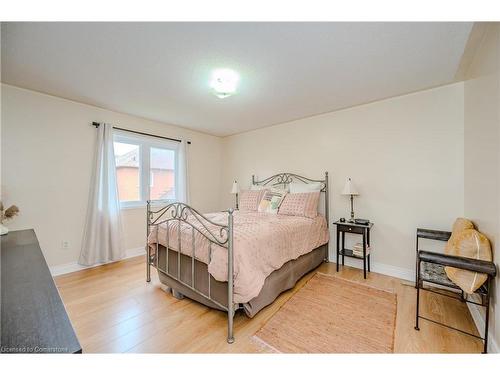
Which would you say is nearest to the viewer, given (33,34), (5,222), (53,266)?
(33,34)

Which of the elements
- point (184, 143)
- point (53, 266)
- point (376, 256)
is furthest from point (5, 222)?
point (376, 256)

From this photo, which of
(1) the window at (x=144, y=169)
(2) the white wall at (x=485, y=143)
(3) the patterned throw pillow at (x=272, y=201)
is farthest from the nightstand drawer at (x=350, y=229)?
(1) the window at (x=144, y=169)

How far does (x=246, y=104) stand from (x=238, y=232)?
6.25 feet

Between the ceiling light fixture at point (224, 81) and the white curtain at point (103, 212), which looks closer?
the ceiling light fixture at point (224, 81)

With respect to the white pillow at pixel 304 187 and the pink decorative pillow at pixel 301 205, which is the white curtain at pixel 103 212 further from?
the white pillow at pixel 304 187

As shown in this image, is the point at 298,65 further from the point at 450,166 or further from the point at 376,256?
the point at 376,256

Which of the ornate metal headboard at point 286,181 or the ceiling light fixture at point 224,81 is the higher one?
the ceiling light fixture at point 224,81

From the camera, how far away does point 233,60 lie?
1.95 meters

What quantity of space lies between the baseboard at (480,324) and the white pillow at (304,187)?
1985 millimetres

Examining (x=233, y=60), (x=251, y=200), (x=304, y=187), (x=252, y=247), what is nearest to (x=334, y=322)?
(x=252, y=247)

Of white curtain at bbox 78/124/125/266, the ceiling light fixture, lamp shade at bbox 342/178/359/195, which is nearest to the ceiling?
the ceiling light fixture

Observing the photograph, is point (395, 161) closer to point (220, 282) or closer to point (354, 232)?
point (354, 232)

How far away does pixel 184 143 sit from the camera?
4.22 meters

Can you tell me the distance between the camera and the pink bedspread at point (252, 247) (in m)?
1.74
